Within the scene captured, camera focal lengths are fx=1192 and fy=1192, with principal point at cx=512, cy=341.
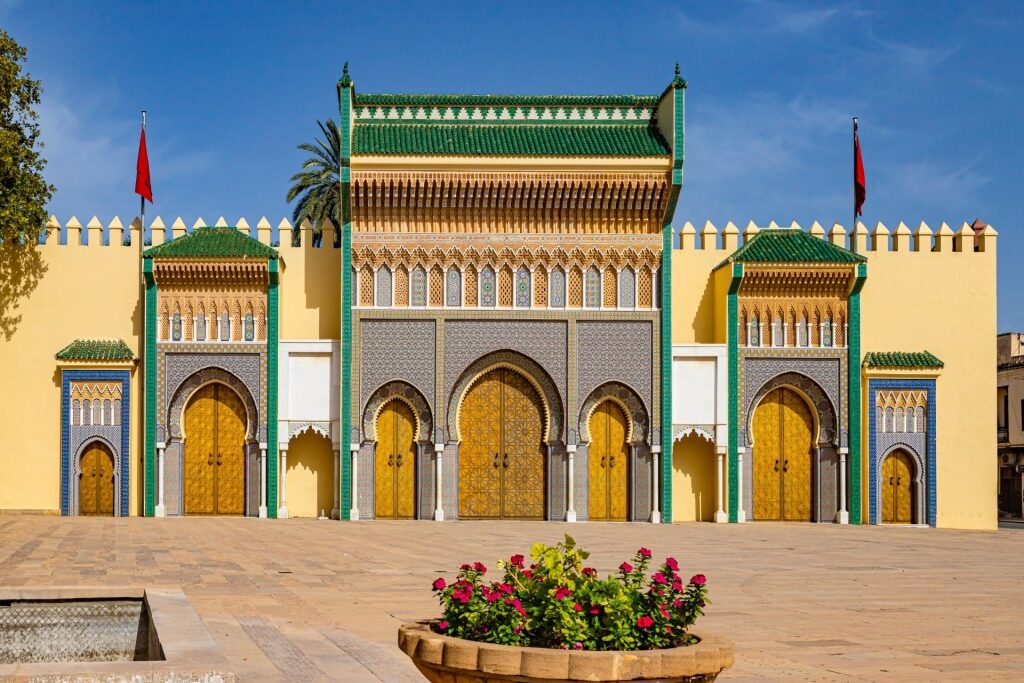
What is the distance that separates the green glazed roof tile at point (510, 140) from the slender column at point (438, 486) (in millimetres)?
6100

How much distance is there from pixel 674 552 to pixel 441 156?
1083 centimetres

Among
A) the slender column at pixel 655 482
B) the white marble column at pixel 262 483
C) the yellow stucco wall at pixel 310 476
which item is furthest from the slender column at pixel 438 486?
the slender column at pixel 655 482

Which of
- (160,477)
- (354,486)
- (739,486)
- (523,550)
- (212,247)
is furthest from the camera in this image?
(739,486)

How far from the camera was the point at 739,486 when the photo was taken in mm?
24875

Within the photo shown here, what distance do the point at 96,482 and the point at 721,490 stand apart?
12917 millimetres

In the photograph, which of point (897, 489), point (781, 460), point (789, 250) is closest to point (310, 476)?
point (781, 460)

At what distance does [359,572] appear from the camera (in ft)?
45.3

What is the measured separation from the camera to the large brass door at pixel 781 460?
25.2 metres

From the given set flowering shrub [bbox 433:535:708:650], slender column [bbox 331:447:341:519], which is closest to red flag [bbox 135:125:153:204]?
slender column [bbox 331:447:341:519]

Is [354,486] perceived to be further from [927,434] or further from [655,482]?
[927,434]

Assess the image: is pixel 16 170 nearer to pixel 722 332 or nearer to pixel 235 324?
pixel 235 324

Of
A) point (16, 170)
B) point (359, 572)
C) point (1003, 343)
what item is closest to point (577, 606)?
point (359, 572)

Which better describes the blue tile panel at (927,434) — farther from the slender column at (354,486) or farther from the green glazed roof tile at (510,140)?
the slender column at (354,486)

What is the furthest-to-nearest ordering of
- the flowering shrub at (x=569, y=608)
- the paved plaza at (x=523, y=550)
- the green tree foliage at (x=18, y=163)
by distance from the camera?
the green tree foliage at (x=18, y=163)
the paved plaza at (x=523, y=550)
the flowering shrub at (x=569, y=608)
